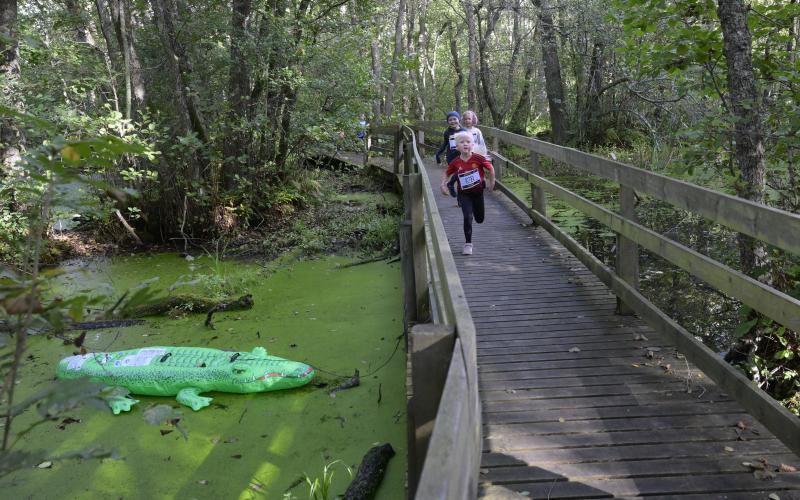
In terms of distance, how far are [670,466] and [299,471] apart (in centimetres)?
262

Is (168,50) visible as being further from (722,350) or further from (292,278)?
(722,350)

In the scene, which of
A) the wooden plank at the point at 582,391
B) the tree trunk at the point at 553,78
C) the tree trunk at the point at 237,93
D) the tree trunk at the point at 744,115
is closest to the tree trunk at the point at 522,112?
the tree trunk at the point at 553,78

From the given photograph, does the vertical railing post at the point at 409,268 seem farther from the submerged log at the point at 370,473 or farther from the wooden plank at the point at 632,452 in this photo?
the wooden plank at the point at 632,452

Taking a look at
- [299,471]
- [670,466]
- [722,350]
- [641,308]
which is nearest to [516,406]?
[670,466]

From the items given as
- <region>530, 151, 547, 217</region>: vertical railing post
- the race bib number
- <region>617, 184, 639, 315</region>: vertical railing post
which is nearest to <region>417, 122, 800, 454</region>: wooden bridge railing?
<region>617, 184, 639, 315</region>: vertical railing post

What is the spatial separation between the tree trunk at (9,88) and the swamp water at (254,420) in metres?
2.18

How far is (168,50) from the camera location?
1031 centimetres

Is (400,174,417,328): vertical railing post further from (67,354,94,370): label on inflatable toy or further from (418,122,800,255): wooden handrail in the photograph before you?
(67,354,94,370): label on inflatable toy

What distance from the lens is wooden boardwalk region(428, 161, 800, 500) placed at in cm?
267

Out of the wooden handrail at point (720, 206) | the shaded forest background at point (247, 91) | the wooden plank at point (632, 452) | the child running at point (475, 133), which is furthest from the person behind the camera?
the child running at point (475, 133)

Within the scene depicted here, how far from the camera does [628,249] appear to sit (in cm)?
438

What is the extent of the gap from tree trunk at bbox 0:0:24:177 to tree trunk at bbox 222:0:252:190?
121 inches

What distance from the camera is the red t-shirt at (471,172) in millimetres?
6254

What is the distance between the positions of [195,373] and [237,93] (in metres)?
6.76
